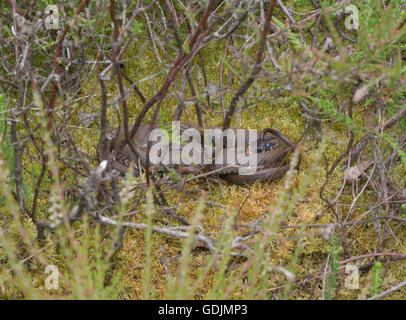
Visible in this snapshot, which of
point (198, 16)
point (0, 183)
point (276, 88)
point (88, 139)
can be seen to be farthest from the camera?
point (198, 16)

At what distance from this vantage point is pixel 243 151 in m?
4.55

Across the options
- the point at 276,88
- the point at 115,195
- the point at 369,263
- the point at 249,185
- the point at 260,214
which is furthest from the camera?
the point at 249,185

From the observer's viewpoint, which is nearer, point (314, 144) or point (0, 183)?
point (0, 183)

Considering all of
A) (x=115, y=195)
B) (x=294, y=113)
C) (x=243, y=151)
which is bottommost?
(x=115, y=195)

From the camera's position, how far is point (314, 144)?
4.17 metres

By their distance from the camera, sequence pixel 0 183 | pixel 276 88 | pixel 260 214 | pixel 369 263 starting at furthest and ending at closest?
pixel 260 214, pixel 369 263, pixel 276 88, pixel 0 183

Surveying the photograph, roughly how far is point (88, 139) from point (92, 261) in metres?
1.55

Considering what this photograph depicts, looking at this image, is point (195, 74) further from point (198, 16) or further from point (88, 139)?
point (88, 139)

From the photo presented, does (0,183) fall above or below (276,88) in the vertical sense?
below

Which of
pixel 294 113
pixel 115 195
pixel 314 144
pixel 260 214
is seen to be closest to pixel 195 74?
pixel 294 113

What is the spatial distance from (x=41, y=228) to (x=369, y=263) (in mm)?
2336

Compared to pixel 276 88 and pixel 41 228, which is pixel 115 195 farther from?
pixel 276 88

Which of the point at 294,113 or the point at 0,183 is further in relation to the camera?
the point at 294,113
